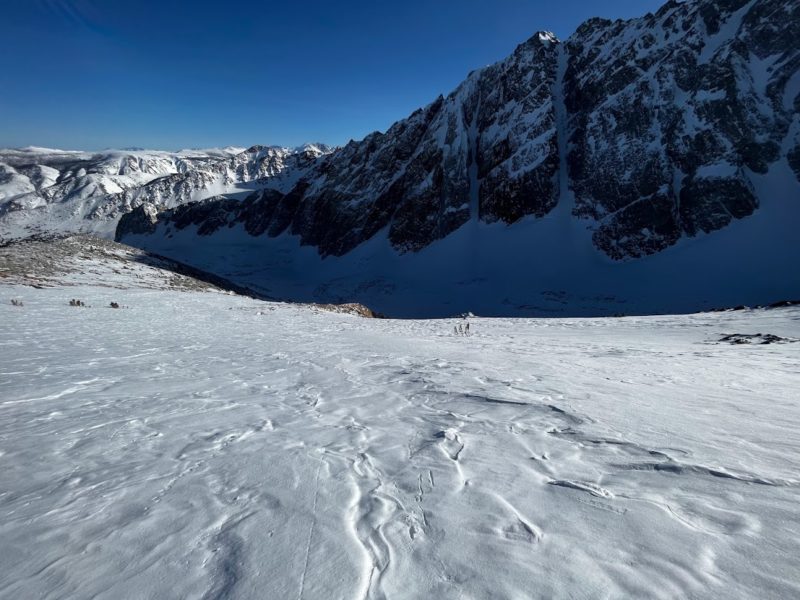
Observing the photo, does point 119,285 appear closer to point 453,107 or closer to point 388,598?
point 388,598

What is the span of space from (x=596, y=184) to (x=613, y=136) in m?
6.71

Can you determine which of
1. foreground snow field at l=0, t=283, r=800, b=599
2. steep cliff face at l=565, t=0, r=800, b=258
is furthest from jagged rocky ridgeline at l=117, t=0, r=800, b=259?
foreground snow field at l=0, t=283, r=800, b=599

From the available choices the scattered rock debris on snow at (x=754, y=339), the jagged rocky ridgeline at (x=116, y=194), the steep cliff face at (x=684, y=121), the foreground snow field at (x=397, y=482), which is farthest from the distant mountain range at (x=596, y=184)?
the jagged rocky ridgeline at (x=116, y=194)

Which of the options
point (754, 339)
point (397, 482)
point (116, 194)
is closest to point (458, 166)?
point (754, 339)

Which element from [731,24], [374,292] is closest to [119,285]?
[374,292]

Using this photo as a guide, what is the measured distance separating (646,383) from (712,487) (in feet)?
12.0

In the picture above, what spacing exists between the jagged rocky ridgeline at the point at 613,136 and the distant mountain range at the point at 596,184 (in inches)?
7.4

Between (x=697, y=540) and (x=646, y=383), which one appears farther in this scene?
(x=646, y=383)

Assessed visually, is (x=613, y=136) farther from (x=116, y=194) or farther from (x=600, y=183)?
(x=116, y=194)

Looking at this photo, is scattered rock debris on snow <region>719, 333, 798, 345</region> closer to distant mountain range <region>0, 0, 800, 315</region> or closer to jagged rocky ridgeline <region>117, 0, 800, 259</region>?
distant mountain range <region>0, 0, 800, 315</region>

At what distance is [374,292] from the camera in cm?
6025

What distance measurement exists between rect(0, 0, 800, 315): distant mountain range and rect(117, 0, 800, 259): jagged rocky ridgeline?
0.19 m

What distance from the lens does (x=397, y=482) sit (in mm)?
3115

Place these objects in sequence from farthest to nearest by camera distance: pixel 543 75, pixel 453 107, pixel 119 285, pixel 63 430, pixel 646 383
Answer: pixel 453 107
pixel 543 75
pixel 119 285
pixel 646 383
pixel 63 430
